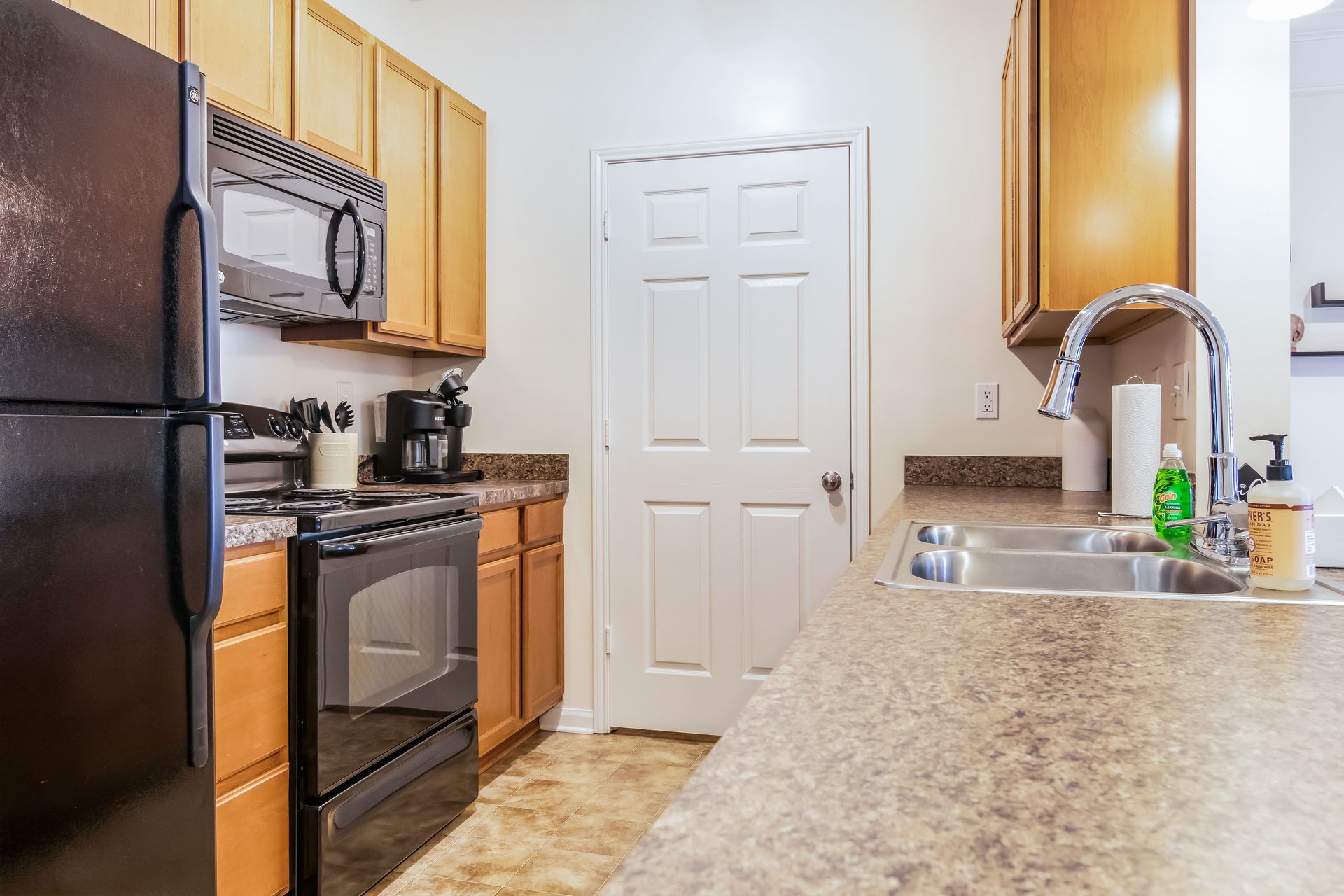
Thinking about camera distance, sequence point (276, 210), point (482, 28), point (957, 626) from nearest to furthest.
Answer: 1. point (957, 626)
2. point (276, 210)
3. point (482, 28)

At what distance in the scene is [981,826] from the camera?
15.4 inches

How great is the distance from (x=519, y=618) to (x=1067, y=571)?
177 cm

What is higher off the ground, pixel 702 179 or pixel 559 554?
pixel 702 179

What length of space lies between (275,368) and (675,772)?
167 cm

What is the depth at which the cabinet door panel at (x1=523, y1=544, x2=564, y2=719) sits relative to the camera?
2771mm

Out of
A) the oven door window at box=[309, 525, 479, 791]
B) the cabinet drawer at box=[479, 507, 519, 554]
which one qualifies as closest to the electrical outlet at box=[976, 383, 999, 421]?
the cabinet drawer at box=[479, 507, 519, 554]

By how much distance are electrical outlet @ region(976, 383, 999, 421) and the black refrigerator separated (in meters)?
2.18

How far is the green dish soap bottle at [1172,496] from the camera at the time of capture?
4.57 feet

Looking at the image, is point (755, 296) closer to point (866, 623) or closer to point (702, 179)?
point (702, 179)

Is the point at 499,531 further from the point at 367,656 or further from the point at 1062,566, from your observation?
the point at 1062,566

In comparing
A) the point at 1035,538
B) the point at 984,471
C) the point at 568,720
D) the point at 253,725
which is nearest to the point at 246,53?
the point at 253,725

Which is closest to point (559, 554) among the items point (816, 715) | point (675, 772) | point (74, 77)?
point (675, 772)

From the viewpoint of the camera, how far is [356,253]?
7.72ft

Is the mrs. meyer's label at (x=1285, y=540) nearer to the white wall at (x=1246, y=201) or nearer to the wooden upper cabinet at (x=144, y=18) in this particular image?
the white wall at (x=1246, y=201)
